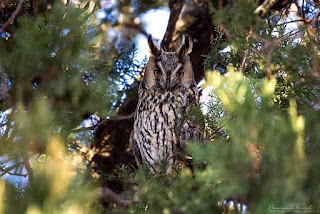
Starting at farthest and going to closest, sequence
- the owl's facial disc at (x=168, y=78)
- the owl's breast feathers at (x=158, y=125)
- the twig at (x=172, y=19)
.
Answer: the twig at (x=172, y=19), the owl's facial disc at (x=168, y=78), the owl's breast feathers at (x=158, y=125)

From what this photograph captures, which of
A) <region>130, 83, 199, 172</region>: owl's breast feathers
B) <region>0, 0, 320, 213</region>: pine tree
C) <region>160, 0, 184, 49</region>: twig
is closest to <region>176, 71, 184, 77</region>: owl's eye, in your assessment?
<region>130, 83, 199, 172</region>: owl's breast feathers

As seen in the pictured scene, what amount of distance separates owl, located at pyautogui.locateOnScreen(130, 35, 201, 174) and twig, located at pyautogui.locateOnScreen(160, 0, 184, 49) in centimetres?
45

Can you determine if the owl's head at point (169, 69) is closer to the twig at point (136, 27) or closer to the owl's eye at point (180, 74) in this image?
the owl's eye at point (180, 74)

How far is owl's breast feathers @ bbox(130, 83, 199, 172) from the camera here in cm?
278

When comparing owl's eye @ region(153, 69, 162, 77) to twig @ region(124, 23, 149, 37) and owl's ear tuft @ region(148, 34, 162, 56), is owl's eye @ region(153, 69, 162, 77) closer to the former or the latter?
owl's ear tuft @ region(148, 34, 162, 56)

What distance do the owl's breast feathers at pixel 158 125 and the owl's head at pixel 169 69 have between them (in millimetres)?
48

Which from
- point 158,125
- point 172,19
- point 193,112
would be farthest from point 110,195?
point 172,19

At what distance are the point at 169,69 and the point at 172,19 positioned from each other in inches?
26.2

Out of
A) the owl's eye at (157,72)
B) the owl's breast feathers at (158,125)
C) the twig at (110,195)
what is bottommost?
the twig at (110,195)

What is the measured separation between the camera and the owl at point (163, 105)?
2.78m

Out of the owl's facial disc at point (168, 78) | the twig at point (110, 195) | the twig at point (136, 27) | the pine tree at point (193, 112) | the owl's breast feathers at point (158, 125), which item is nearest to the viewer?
the pine tree at point (193, 112)

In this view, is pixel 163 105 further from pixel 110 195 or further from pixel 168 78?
pixel 110 195

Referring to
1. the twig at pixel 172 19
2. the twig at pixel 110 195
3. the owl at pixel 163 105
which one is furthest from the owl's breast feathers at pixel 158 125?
the twig at pixel 110 195

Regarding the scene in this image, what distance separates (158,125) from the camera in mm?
2805
